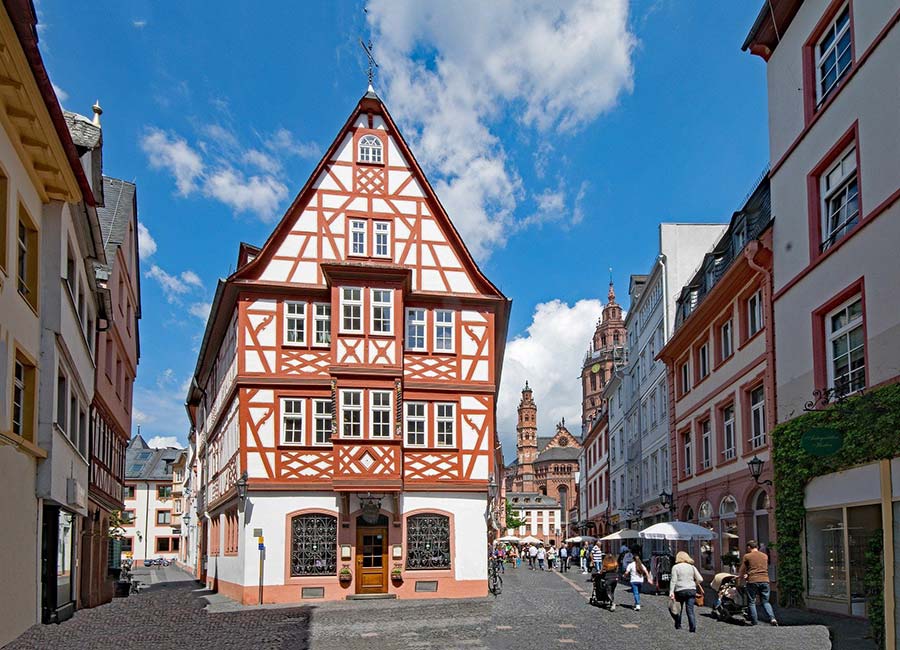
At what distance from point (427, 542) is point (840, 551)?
12.8m

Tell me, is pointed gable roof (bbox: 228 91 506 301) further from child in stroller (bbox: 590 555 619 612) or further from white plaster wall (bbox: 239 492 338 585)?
child in stroller (bbox: 590 555 619 612)

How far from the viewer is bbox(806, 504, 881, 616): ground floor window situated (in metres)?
16.0

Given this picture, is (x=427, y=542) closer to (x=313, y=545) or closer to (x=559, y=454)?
(x=313, y=545)

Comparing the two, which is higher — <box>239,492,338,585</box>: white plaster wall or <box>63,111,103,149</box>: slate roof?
<box>63,111,103,149</box>: slate roof

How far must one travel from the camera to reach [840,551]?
1731 centimetres

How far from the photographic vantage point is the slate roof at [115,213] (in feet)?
86.5

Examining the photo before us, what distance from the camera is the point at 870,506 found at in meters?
15.6

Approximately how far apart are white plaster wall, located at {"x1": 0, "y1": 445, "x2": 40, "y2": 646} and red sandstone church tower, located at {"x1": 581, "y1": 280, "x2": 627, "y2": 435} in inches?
5366

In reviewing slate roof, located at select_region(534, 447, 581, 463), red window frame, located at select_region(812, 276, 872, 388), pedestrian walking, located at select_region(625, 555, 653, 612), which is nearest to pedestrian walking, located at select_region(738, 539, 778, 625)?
red window frame, located at select_region(812, 276, 872, 388)

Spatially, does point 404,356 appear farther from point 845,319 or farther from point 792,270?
point 845,319

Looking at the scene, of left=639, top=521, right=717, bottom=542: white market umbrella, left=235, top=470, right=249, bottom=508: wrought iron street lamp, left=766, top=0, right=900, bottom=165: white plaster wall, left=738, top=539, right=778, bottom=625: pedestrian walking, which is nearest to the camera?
left=766, top=0, right=900, bottom=165: white plaster wall

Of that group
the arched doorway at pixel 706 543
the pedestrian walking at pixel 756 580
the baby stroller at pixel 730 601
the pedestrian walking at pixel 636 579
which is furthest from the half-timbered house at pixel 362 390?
the pedestrian walking at pixel 756 580

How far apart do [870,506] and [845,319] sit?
3.38 m

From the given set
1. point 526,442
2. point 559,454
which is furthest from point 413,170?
point 526,442
